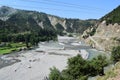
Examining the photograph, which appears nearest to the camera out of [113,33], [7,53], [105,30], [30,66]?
[30,66]

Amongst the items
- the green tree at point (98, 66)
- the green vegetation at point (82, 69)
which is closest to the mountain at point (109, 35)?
the green tree at point (98, 66)

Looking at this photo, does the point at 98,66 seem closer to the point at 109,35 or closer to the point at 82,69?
the point at 82,69

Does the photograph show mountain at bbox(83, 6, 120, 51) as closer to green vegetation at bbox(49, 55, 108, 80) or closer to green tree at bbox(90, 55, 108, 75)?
green tree at bbox(90, 55, 108, 75)

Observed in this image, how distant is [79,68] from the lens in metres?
58.8

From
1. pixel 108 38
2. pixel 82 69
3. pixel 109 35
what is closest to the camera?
pixel 82 69

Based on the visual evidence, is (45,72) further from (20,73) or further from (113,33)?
(113,33)

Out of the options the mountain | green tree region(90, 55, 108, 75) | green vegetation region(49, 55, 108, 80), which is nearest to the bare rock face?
the mountain

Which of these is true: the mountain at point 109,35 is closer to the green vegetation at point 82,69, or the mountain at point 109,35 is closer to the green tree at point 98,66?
the green tree at point 98,66

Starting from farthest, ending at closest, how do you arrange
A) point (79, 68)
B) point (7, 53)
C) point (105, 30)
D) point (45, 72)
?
point (105, 30) → point (7, 53) → point (45, 72) → point (79, 68)

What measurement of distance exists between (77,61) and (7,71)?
3877cm

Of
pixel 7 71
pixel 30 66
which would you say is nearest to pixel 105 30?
pixel 30 66

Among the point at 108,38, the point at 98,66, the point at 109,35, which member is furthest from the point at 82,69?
the point at 109,35

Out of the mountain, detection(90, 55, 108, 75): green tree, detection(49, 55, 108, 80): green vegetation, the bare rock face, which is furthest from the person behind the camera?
the mountain

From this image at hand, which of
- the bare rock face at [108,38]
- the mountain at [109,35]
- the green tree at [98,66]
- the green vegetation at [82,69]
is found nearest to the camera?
the green vegetation at [82,69]
